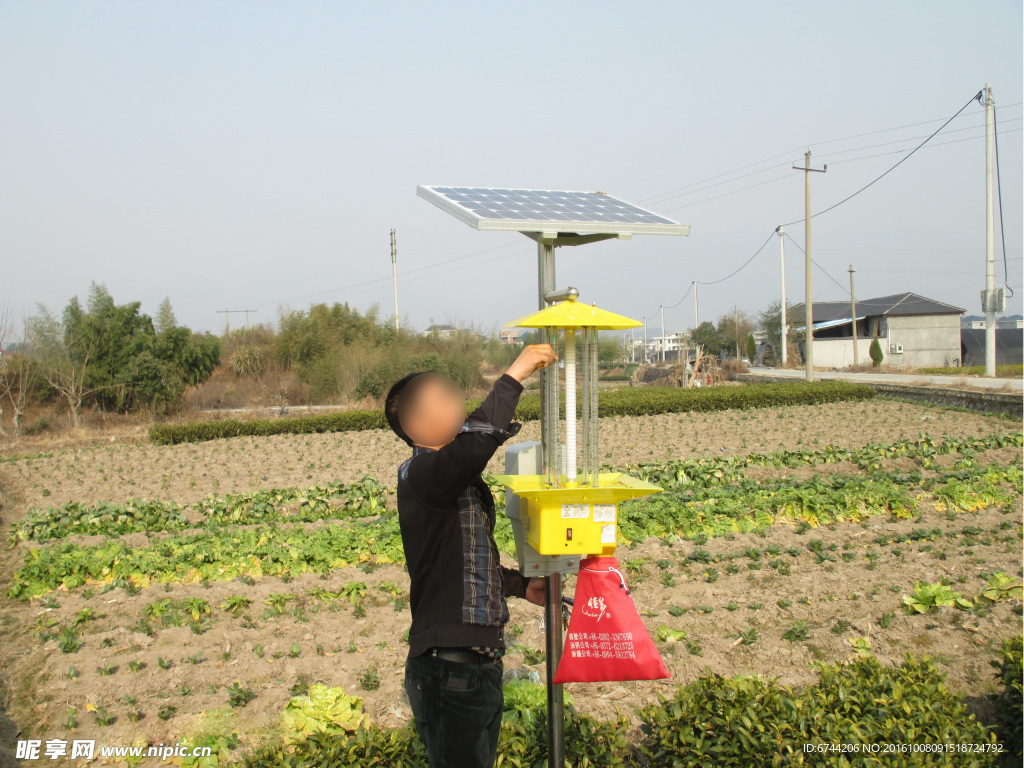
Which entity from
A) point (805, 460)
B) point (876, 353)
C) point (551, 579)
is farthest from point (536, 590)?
point (876, 353)

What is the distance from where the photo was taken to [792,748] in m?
2.58

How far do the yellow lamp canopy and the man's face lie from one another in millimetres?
294

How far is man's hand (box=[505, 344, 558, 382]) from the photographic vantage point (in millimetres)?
1987

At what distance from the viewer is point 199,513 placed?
337 inches

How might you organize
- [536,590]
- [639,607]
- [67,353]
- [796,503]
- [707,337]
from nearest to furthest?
[536,590] < [639,607] < [796,503] < [67,353] < [707,337]

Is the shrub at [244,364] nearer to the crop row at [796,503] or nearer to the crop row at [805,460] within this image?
the crop row at [805,460]

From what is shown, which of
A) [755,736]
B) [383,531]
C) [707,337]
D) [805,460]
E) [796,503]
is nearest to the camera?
[755,736]

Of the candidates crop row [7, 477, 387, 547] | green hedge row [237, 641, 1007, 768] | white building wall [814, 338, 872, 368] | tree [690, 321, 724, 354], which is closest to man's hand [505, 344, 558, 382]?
green hedge row [237, 641, 1007, 768]

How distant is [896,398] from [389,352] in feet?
57.3

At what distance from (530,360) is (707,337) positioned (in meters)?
58.7

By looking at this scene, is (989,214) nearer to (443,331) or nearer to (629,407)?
(629,407)

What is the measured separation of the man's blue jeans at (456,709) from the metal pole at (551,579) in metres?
0.28

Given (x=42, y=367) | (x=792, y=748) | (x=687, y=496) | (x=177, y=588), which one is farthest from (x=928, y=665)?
(x=42, y=367)

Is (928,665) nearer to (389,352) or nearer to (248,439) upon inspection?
(248,439)
